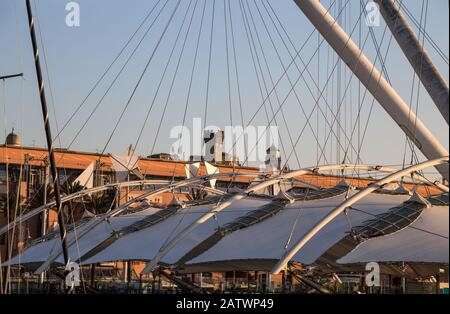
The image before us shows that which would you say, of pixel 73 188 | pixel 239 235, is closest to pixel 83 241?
pixel 239 235

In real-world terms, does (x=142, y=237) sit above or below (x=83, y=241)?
above

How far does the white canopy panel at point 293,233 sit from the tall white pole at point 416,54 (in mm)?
9869

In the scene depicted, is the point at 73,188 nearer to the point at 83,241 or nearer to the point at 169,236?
the point at 83,241

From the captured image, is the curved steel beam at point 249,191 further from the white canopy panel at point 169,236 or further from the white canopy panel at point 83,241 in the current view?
the white canopy panel at point 83,241

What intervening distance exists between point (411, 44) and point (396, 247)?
30.9 ft

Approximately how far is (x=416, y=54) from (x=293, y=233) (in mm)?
12596

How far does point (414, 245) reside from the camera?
4522 centimetres

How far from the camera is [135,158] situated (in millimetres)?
87125

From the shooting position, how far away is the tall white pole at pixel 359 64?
157ft

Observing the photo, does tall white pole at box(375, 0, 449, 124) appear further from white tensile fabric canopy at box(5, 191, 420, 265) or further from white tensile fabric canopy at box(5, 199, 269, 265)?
white tensile fabric canopy at box(5, 199, 269, 265)

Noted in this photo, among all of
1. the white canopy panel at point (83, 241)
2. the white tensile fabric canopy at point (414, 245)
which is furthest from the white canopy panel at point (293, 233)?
the white canopy panel at point (83, 241)

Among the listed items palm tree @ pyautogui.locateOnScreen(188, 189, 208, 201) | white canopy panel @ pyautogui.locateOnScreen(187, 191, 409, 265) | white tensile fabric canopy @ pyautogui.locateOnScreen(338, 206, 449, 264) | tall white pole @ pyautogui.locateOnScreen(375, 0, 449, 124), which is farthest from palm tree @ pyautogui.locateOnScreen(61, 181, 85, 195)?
tall white pole @ pyautogui.locateOnScreen(375, 0, 449, 124)
